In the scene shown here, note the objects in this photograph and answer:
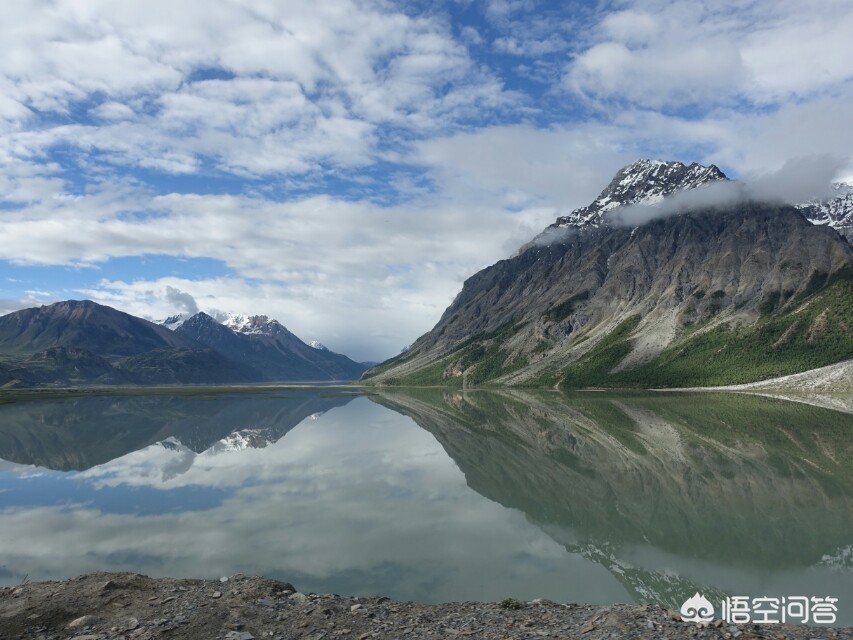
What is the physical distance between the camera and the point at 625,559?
24641 mm

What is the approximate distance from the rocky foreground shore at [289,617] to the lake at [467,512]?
327 cm

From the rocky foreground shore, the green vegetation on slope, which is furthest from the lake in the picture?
the green vegetation on slope

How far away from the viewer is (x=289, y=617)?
16.1 meters

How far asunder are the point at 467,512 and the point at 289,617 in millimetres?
18930

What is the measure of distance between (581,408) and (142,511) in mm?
91391

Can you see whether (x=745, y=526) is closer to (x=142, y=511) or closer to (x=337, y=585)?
(x=337, y=585)
